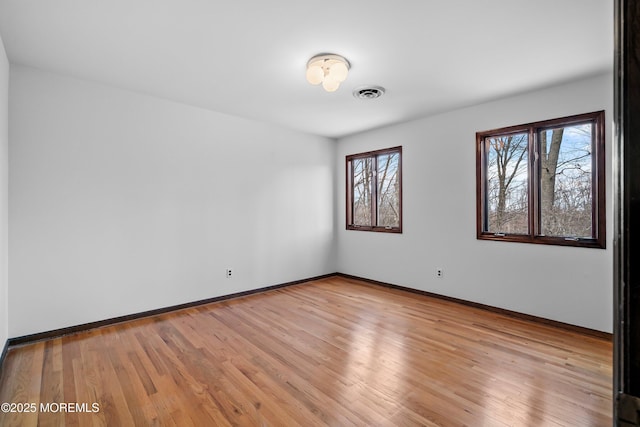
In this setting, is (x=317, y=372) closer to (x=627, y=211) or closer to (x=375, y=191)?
(x=627, y=211)

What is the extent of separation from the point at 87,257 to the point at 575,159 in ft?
17.2

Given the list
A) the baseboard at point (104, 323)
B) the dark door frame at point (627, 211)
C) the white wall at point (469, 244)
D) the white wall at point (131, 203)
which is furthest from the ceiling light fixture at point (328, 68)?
the baseboard at point (104, 323)

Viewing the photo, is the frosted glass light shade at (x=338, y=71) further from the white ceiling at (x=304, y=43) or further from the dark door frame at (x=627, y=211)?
the dark door frame at (x=627, y=211)

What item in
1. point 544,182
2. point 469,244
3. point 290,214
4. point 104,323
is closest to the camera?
point 104,323

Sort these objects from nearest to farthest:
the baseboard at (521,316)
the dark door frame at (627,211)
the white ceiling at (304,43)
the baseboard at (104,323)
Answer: the dark door frame at (627,211), the white ceiling at (304,43), the baseboard at (104,323), the baseboard at (521,316)

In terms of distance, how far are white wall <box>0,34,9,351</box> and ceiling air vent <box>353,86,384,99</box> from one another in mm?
3170

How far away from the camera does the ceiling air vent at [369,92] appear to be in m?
3.41

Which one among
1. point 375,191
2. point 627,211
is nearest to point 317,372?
point 627,211

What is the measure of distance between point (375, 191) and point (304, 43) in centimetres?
320

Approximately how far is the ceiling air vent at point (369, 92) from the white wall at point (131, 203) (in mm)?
1776

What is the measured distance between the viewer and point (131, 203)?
3508 mm

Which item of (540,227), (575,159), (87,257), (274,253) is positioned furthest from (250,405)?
(575,159)

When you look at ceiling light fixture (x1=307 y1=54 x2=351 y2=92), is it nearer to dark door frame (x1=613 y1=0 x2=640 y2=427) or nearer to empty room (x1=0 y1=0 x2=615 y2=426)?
empty room (x1=0 y1=0 x2=615 y2=426)

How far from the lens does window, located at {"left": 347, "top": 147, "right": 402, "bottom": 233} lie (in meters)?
4.99
